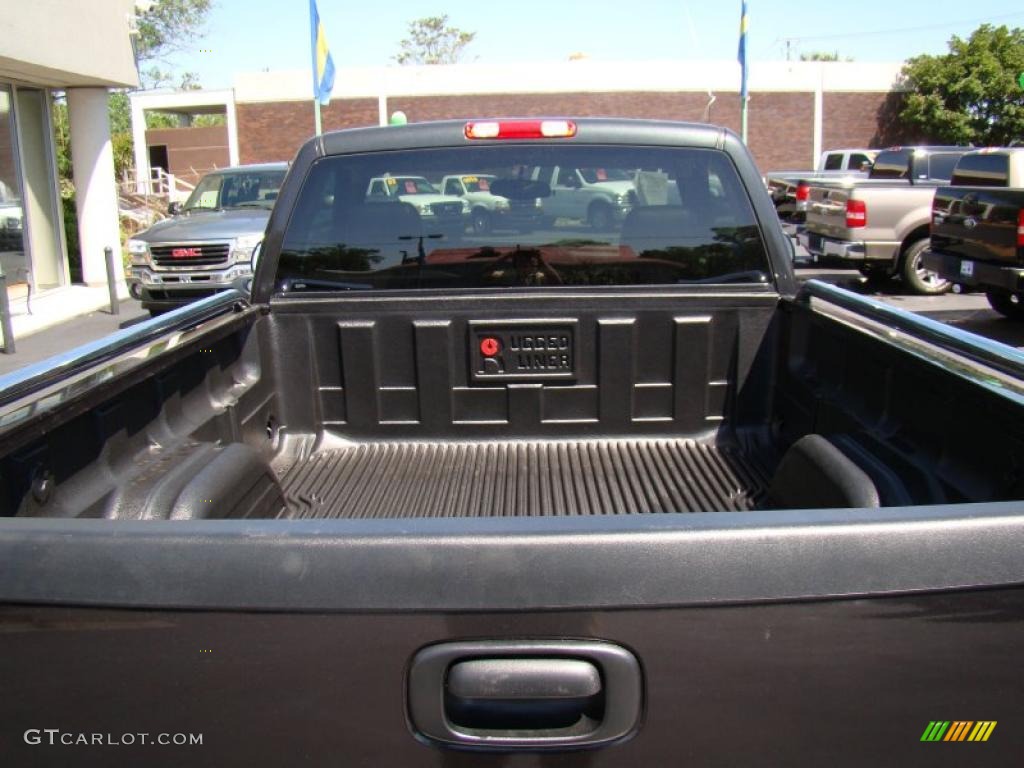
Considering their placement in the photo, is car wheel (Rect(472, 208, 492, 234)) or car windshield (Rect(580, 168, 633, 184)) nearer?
car windshield (Rect(580, 168, 633, 184))

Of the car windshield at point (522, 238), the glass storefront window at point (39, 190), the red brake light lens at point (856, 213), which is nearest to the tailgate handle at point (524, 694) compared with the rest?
the car windshield at point (522, 238)

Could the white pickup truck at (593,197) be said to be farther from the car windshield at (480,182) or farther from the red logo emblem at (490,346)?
the red logo emblem at (490,346)

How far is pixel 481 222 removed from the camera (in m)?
3.66

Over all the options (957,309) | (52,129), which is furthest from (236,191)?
(957,309)

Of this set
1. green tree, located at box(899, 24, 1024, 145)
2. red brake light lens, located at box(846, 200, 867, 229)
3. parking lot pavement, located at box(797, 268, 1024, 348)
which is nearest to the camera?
parking lot pavement, located at box(797, 268, 1024, 348)

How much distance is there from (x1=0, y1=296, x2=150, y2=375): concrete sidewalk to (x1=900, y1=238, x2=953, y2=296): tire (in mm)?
10410

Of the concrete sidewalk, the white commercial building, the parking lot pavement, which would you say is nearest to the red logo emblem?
the parking lot pavement

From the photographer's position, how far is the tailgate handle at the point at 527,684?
1.31 metres

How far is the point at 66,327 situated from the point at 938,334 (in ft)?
41.5

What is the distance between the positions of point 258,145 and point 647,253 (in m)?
38.7

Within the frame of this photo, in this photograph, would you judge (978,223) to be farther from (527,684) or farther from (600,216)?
(527,684)

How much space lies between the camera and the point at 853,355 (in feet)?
9.81

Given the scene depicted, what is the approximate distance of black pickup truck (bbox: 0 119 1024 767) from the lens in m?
1.30

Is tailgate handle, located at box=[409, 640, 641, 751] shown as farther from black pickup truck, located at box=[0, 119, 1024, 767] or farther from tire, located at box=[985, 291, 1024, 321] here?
tire, located at box=[985, 291, 1024, 321]
